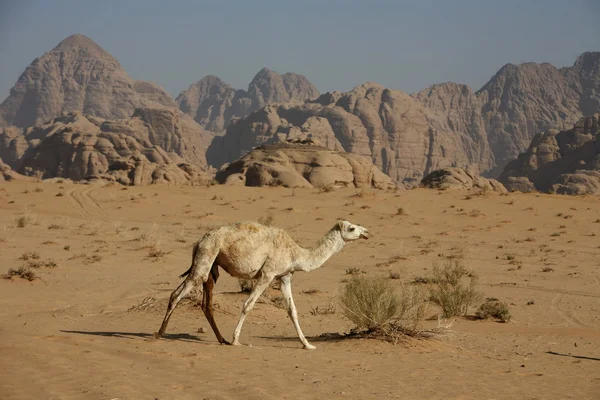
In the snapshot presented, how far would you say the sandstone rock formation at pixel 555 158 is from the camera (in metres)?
96.1

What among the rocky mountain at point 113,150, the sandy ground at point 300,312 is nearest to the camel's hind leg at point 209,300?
the sandy ground at point 300,312

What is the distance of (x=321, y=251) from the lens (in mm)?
9344

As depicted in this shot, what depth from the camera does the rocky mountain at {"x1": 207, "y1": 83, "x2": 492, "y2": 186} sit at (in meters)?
133

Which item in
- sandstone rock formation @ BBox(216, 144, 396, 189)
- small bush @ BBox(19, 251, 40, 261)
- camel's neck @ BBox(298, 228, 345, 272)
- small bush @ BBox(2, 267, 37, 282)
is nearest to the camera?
camel's neck @ BBox(298, 228, 345, 272)

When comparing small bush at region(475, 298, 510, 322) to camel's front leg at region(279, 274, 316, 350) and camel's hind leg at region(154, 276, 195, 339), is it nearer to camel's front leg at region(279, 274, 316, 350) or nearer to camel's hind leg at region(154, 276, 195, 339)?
camel's front leg at region(279, 274, 316, 350)

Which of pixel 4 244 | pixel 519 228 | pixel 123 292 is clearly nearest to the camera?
pixel 123 292

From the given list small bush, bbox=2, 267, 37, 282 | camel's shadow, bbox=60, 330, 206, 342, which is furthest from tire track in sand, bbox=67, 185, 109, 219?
camel's shadow, bbox=60, 330, 206, 342

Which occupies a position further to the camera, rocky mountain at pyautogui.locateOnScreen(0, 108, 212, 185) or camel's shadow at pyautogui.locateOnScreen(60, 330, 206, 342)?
rocky mountain at pyautogui.locateOnScreen(0, 108, 212, 185)

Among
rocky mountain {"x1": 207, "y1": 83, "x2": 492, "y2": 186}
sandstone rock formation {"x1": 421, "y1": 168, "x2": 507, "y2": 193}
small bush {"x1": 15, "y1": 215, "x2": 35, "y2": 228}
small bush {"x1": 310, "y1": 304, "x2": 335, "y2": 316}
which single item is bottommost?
small bush {"x1": 310, "y1": 304, "x2": 335, "y2": 316}

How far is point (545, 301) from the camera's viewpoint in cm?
1554

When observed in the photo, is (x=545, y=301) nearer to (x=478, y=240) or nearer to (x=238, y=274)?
(x=238, y=274)

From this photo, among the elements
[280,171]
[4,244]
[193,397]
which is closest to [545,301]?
[193,397]

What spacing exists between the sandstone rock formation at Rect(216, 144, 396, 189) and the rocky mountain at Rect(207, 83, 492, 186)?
6978 centimetres

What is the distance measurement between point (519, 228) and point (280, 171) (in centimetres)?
1906
